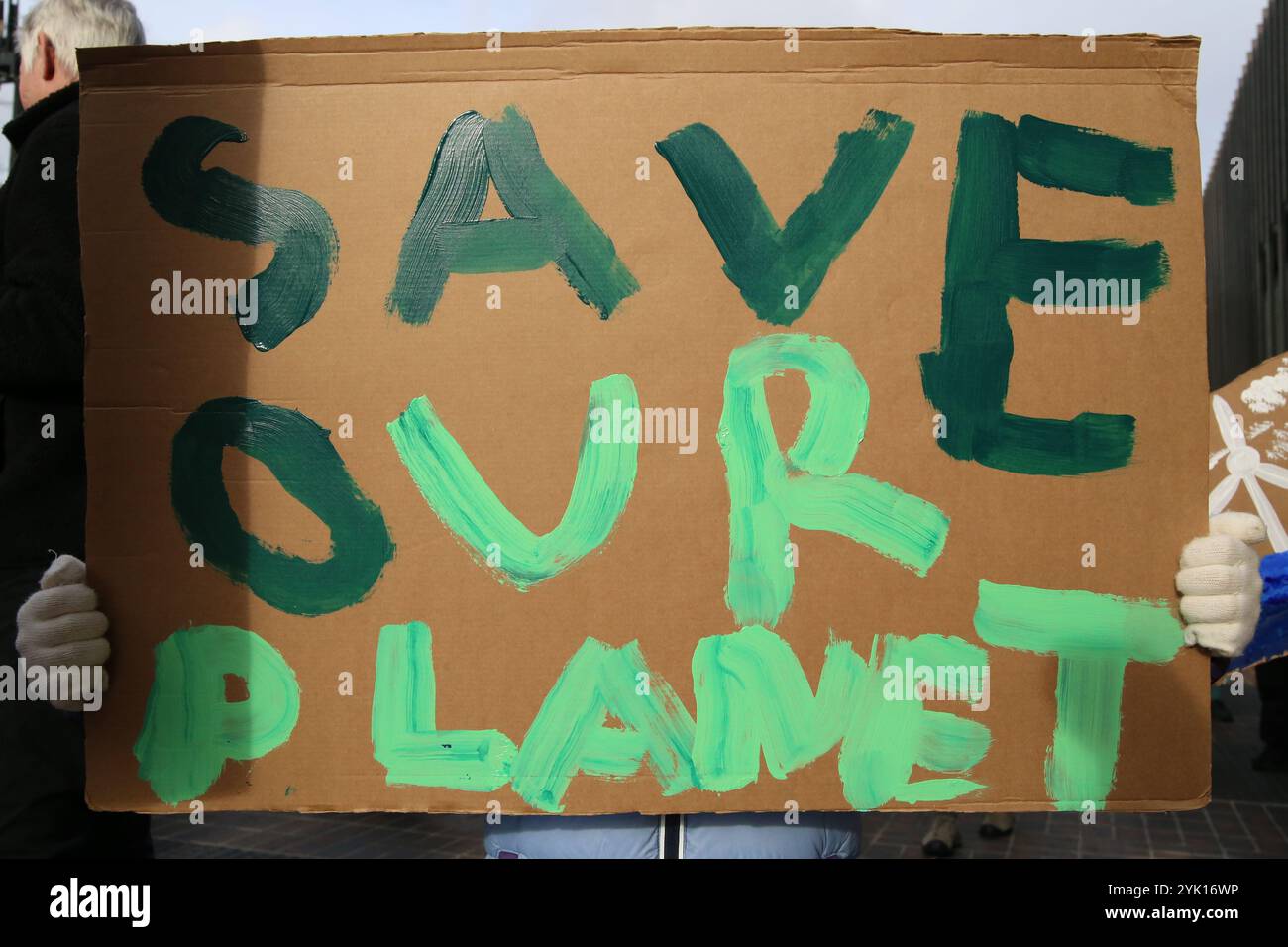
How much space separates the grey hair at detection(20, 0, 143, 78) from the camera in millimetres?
1975

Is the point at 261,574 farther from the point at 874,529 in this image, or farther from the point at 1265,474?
the point at 1265,474

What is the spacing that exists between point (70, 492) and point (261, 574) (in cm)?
48

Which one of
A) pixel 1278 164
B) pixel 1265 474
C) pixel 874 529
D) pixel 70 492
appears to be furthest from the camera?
pixel 1278 164

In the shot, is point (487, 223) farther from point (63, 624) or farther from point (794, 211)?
point (63, 624)

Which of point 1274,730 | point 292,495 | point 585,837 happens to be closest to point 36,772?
point 292,495

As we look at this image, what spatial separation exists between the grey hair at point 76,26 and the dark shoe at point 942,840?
3822 millimetres

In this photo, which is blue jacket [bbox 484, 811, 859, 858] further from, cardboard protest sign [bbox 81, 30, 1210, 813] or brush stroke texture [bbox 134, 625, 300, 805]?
brush stroke texture [bbox 134, 625, 300, 805]

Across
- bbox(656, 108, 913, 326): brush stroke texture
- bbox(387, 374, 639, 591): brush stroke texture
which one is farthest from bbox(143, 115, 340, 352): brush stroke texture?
bbox(656, 108, 913, 326): brush stroke texture

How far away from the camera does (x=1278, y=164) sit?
37.0 feet

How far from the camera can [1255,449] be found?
8.16 ft

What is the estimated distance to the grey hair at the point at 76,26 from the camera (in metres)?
1.97

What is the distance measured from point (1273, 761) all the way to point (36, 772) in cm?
580

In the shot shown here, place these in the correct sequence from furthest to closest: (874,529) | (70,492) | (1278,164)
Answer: (1278,164) → (70,492) → (874,529)
